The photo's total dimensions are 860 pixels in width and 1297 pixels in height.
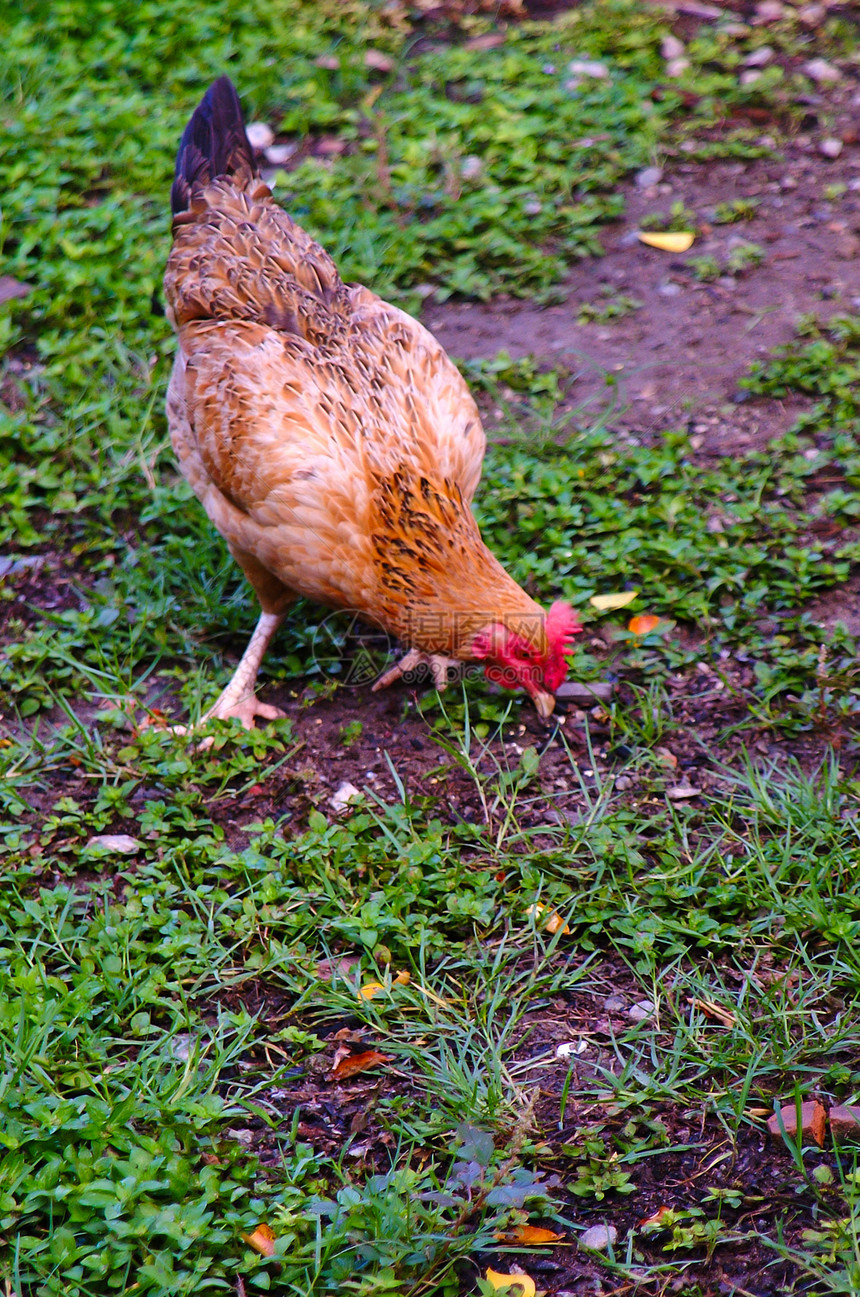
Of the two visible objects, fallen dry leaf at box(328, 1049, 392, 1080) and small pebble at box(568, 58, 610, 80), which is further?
small pebble at box(568, 58, 610, 80)

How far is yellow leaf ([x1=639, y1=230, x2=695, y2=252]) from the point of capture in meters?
5.60

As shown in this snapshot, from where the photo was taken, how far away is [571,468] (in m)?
4.54

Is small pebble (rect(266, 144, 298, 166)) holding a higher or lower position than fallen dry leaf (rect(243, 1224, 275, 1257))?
higher

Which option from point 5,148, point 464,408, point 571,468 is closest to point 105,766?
point 464,408

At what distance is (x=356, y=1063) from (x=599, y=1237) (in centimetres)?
71

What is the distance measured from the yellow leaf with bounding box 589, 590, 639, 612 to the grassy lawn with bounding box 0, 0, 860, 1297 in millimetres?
36

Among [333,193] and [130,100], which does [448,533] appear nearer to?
[333,193]

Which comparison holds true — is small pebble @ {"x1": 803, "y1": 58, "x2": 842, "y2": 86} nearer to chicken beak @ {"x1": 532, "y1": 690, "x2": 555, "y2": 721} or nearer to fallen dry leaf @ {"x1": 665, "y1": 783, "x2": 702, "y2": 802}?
chicken beak @ {"x1": 532, "y1": 690, "x2": 555, "y2": 721}

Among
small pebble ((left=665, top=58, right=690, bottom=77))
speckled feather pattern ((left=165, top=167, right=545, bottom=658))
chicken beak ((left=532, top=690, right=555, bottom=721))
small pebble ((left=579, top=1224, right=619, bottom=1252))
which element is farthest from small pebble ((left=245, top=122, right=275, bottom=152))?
small pebble ((left=579, top=1224, right=619, bottom=1252))

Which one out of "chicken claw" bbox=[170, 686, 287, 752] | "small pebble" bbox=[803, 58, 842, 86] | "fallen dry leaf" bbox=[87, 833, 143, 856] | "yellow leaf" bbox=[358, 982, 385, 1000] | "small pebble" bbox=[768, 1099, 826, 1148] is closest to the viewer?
"small pebble" bbox=[768, 1099, 826, 1148]

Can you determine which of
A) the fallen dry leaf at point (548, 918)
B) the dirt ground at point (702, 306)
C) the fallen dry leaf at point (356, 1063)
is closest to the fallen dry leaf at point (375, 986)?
the fallen dry leaf at point (356, 1063)

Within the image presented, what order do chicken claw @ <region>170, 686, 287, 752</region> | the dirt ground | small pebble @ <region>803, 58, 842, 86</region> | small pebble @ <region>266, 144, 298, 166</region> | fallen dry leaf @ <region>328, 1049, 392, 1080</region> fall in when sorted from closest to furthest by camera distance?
fallen dry leaf @ <region>328, 1049, 392, 1080</region> → chicken claw @ <region>170, 686, 287, 752</region> → the dirt ground → small pebble @ <region>266, 144, 298, 166</region> → small pebble @ <region>803, 58, 842, 86</region>

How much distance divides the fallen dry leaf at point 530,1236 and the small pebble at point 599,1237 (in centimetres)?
5

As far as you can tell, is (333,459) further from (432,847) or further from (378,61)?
(378,61)
